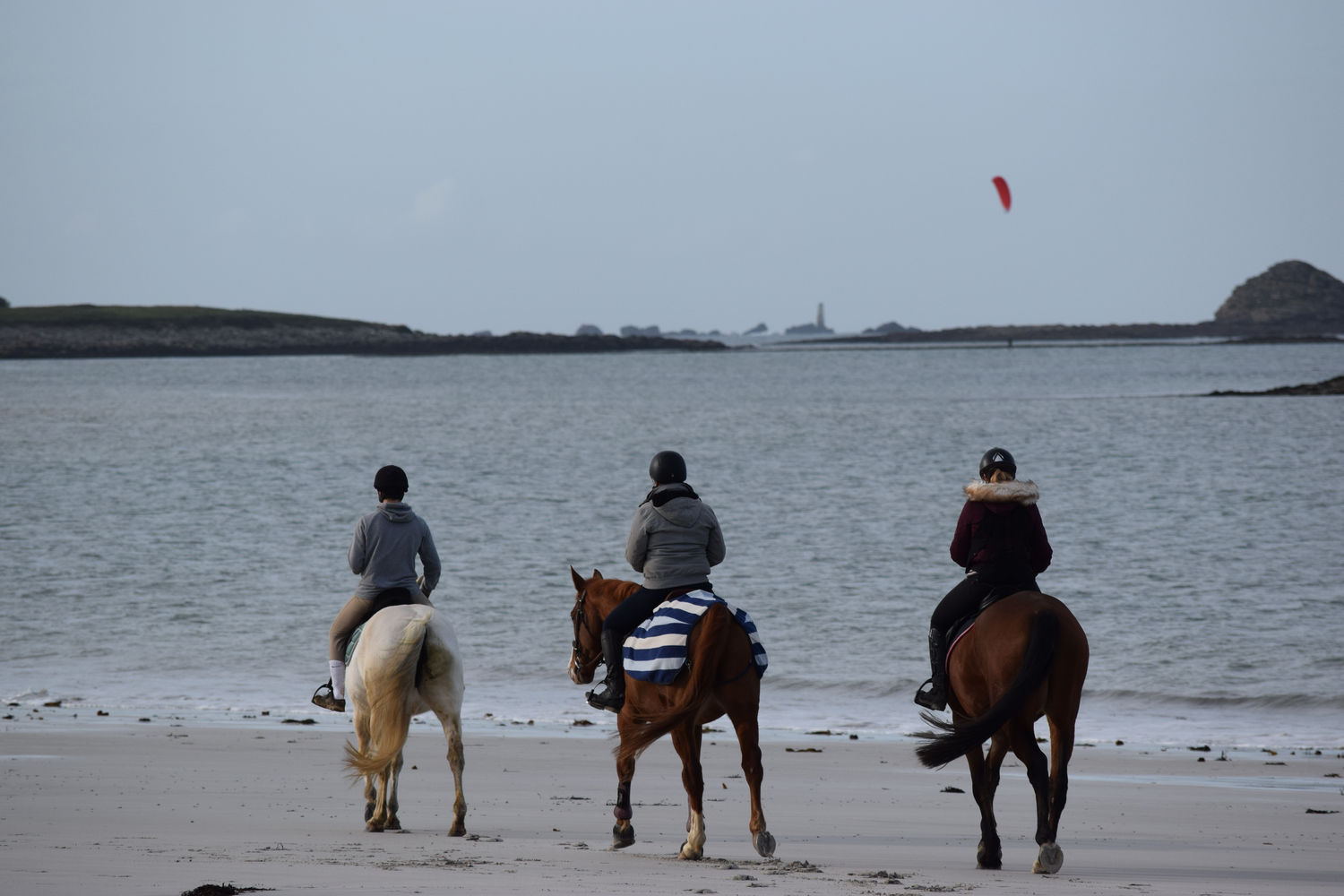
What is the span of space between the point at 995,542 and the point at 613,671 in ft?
7.54

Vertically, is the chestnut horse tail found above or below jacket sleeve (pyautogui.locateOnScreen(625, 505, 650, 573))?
below

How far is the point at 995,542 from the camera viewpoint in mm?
7762

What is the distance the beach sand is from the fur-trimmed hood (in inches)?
78.2

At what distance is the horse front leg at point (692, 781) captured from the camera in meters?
7.42

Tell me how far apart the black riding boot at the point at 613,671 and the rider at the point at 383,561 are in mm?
1421

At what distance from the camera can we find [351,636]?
873 cm

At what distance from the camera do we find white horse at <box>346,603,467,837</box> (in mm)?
8133

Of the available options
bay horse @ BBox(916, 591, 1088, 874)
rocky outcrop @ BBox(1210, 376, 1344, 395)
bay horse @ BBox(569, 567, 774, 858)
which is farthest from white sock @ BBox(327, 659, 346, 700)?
rocky outcrop @ BBox(1210, 376, 1344, 395)

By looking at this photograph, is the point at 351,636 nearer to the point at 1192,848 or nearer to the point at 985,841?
the point at 985,841

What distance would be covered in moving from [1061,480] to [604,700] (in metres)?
33.4

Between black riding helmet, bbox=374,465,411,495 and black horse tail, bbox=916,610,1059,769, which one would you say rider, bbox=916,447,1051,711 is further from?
black riding helmet, bbox=374,465,411,495

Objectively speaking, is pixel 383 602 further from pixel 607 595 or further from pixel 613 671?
pixel 613 671

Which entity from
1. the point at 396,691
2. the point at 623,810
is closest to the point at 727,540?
the point at 396,691

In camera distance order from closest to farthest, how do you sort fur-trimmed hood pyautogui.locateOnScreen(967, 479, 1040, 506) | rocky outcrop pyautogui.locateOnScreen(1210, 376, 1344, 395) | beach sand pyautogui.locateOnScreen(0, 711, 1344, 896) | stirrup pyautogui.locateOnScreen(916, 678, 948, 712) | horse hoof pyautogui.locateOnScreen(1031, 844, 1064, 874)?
beach sand pyautogui.locateOnScreen(0, 711, 1344, 896) → horse hoof pyautogui.locateOnScreen(1031, 844, 1064, 874) → fur-trimmed hood pyautogui.locateOnScreen(967, 479, 1040, 506) → stirrup pyautogui.locateOnScreen(916, 678, 948, 712) → rocky outcrop pyautogui.locateOnScreen(1210, 376, 1344, 395)
